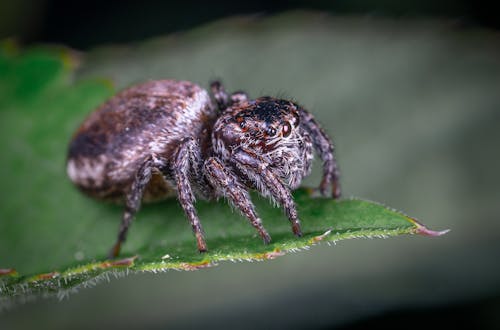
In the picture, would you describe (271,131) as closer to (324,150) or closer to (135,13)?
(324,150)

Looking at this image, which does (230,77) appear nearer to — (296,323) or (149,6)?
(149,6)

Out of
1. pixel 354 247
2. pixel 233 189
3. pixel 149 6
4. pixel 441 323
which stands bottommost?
pixel 441 323

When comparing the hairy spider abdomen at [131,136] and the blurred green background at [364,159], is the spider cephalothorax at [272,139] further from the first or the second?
the blurred green background at [364,159]

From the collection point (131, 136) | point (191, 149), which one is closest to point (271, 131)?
point (191, 149)

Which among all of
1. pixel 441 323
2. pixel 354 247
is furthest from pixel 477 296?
pixel 354 247

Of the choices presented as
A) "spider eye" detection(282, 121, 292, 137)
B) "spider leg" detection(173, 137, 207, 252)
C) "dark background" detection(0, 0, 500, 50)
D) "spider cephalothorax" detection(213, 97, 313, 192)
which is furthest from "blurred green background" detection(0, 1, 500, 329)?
"spider leg" detection(173, 137, 207, 252)

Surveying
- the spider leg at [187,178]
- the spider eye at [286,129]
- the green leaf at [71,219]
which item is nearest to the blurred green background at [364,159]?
the green leaf at [71,219]

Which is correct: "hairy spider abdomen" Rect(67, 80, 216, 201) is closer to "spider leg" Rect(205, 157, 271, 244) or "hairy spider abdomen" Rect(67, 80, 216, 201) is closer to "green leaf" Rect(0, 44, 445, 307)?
"green leaf" Rect(0, 44, 445, 307)
